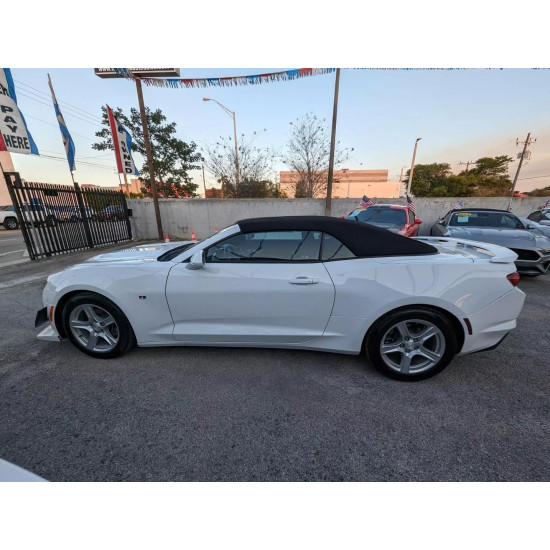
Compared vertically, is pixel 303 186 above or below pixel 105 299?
above

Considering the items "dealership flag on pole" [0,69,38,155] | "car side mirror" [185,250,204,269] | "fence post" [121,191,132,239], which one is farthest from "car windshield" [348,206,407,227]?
"dealership flag on pole" [0,69,38,155]

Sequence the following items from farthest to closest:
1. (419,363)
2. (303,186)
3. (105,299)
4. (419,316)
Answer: (303,186) → (105,299) → (419,363) → (419,316)

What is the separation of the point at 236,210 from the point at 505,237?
29.2ft

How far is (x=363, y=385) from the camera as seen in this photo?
2.15 meters

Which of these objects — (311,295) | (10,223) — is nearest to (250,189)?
(311,295)

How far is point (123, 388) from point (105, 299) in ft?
2.83

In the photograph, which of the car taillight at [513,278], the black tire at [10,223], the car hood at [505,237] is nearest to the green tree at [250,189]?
the car hood at [505,237]

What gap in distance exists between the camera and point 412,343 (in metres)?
2.16

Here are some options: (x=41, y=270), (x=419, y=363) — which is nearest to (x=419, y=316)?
(x=419, y=363)

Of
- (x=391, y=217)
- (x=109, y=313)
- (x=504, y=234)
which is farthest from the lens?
(x=391, y=217)

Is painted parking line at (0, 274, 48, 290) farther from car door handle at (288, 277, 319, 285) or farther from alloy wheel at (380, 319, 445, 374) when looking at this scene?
alloy wheel at (380, 319, 445, 374)

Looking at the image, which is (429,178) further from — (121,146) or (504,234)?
(121,146)

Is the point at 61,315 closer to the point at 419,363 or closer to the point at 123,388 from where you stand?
the point at 123,388

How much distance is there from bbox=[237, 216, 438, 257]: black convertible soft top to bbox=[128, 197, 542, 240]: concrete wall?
809 cm
